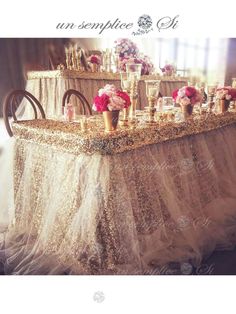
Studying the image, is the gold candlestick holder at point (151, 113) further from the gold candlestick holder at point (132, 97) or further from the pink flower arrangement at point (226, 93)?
the pink flower arrangement at point (226, 93)

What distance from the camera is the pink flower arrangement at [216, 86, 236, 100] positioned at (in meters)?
1.50

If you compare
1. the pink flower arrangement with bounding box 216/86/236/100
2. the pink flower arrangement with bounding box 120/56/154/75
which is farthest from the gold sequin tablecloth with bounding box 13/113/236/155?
the pink flower arrangement with bounding box 120/56/154/75

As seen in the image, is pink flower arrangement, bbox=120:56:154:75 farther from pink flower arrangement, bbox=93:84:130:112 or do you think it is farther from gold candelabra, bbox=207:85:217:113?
pink flower arrangement, bbox=93:84:130:112

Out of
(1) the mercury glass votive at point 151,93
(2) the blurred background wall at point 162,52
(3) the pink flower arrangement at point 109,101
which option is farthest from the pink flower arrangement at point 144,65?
(3) the pink flower arrangement at point 109,101

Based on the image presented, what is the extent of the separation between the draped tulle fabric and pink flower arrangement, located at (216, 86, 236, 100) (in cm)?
22

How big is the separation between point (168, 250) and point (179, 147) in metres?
0.42

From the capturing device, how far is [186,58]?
121cm

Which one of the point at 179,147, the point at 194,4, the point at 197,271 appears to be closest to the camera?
the point at 194,4

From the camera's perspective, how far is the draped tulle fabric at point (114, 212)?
0.99m

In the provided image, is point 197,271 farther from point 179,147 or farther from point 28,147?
point 28,147

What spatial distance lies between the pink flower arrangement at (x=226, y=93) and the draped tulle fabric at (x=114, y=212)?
0.73 feet

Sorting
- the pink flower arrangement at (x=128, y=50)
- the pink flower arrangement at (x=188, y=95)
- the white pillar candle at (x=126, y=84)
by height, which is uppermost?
the pink flower arrangement at (x=128, y=50)
